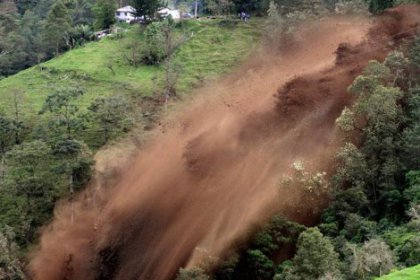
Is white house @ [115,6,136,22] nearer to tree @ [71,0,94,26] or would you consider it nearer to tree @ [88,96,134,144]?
tree @ [71,0,94,26]

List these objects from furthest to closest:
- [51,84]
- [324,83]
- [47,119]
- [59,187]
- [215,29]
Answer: [215,29] → [51,84] → [47,119] → [324,83] → [59,187]


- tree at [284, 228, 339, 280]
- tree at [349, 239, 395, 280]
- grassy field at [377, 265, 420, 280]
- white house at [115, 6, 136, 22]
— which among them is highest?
grassy field at [377, 265, 420, 280]

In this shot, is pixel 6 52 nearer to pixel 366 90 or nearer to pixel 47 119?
pixel 47 119

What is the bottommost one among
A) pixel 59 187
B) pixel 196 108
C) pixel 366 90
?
pixel 59 187

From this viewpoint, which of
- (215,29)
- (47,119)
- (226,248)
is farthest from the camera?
(215,29)

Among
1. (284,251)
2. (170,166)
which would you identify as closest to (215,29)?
(170,166)

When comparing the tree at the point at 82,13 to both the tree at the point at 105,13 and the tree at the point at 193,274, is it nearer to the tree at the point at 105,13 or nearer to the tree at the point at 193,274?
the tree at the point at 105,13

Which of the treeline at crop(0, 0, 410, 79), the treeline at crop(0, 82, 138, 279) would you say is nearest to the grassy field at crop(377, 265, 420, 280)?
the treeline at crop(0, 82, 138, 279)
